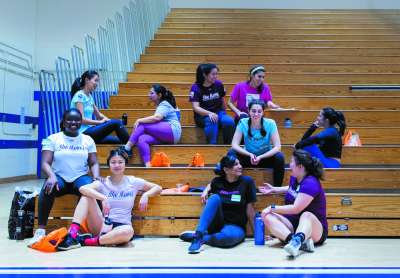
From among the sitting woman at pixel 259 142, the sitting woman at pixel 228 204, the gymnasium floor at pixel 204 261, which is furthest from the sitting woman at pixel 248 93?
the gymnasium floor at pixel 204 261

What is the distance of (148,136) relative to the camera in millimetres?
4184

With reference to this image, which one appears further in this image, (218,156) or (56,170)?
(218,156)

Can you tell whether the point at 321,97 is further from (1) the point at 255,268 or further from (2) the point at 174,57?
(1) the point at 255,268

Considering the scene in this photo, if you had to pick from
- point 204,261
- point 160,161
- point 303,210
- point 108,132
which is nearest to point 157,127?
point 160,161

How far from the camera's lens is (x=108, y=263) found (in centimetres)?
265

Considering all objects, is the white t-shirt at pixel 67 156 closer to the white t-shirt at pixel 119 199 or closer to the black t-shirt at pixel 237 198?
the white t-shirt at pixel 119 199

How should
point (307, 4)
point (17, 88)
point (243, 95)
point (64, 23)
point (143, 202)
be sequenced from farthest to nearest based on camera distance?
point (307, 4), point (64, 23), point (17, 88), point (243, 95), point (143, 202)

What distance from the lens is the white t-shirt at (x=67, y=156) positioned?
3473 mm

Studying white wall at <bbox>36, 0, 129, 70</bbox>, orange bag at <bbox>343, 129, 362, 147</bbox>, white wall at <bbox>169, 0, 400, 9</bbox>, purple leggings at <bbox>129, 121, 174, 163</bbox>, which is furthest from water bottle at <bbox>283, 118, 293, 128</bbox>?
white wall at <bbox>169, 0, 400, 9</bbox>

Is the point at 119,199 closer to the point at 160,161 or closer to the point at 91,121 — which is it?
the point at 160,161

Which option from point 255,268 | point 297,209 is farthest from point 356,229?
point 255,268

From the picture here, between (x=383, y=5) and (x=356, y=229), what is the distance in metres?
6.83

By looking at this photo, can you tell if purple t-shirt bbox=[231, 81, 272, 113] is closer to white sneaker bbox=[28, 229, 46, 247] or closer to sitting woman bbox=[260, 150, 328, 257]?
sitting woman bbox=[260, 150, 328, 257]

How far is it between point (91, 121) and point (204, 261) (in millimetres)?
2069
